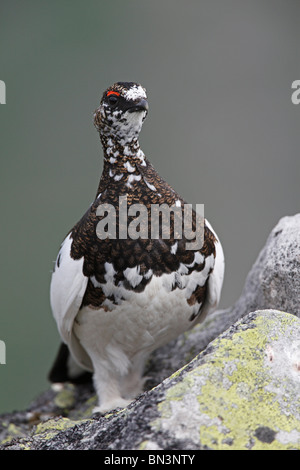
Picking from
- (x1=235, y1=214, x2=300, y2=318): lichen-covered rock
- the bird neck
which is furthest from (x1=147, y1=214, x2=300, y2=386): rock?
the bird neck

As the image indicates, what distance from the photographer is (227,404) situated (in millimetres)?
1646

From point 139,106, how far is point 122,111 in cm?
9

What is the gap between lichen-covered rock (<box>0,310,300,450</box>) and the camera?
1.57 m

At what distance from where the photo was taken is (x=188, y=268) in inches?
105

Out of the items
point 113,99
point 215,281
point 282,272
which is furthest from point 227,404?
point 113,99

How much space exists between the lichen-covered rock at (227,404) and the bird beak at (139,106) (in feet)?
3.53

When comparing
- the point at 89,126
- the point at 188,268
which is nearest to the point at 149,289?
the point at 188,268

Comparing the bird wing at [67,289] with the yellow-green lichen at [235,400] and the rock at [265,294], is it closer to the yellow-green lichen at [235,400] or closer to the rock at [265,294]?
the rock at [265,294]

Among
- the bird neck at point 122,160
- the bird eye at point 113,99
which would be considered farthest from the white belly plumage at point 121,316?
the bird eye at point 113,99

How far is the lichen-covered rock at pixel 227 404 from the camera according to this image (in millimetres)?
1573

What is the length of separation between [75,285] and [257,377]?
1152 mm

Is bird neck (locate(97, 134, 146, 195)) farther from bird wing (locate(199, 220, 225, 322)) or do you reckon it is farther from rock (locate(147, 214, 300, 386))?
rock (locate(147, 214, 300, 386))

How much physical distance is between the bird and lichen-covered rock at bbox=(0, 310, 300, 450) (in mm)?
771

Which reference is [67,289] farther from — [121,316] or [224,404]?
[224,404]
